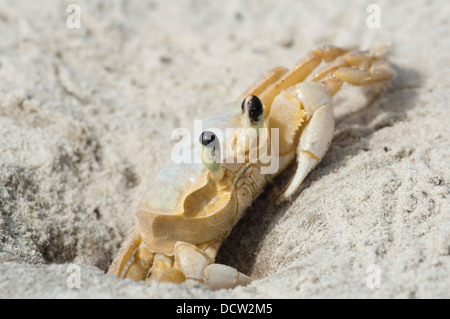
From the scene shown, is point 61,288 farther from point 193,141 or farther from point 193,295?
point 193,141

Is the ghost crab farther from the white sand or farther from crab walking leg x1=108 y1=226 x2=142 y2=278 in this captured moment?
the white sand

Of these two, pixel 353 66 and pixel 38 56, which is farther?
pixel 38 56

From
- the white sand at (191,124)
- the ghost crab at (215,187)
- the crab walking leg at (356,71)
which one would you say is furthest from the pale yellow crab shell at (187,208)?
the crab walking leg at (356,71)

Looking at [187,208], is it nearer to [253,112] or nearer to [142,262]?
[142,262]

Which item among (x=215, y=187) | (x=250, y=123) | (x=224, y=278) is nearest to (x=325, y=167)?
(x=250, y=123)

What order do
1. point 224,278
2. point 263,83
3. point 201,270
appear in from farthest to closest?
point 263,83
point 201,270
point 224,278

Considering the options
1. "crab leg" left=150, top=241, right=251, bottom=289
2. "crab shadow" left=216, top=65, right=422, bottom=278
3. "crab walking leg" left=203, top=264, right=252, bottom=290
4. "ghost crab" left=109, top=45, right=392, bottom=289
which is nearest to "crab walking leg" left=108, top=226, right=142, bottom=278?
"ghost crab" left=109, top=45, right=392, bottom=289

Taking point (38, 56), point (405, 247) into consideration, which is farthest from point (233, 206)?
point (38, 56)
